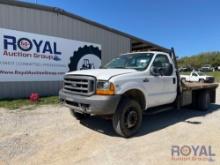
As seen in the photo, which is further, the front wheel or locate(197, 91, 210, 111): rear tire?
locate(197, 91, 210, 111): rear tire

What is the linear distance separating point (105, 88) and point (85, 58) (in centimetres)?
890

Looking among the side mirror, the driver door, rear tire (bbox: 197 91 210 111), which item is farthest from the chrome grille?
rear tire (bbox: 197 91 210 111)

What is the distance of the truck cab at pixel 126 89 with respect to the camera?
496cm

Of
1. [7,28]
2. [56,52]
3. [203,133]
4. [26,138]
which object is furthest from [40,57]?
[203,133]

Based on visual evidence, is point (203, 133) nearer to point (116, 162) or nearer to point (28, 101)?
point (116, 162)

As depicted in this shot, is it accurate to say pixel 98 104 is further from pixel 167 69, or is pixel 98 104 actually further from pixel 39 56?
pixel 39 56

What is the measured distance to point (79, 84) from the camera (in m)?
5.39

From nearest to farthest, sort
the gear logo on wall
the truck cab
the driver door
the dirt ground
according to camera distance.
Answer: the dirt ground → the truck cab → the driver door → the gear logo on wall

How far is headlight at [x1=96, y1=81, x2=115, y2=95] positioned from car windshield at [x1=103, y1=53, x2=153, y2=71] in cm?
136

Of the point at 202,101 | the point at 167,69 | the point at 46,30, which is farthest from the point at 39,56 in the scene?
the point at 202,101

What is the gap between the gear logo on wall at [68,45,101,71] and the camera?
13070 mm

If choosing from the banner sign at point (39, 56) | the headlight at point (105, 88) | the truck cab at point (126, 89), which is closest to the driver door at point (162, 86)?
the truck cab at point (126, 89)

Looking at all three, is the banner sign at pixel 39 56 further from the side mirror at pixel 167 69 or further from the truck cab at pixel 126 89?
the side mirror at pixel 167 69

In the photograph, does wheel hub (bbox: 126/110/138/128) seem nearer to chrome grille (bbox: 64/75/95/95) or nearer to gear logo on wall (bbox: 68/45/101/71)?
chrome grille (bbox: 64/75/95/95)
